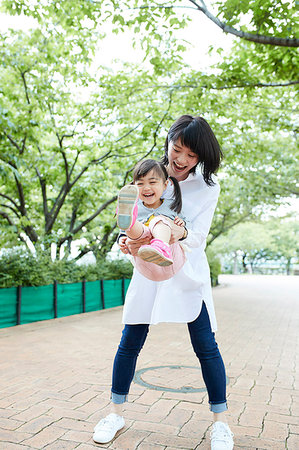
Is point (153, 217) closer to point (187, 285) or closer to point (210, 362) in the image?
point (187, 285)

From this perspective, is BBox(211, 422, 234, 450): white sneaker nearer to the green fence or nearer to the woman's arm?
the woman's arm

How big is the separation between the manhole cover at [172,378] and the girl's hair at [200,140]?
2224mm

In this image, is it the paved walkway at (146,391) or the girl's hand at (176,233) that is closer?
the girl's hand at (176,233)

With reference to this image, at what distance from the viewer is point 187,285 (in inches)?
101

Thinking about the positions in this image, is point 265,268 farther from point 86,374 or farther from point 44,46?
point 86,374

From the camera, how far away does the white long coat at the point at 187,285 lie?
253 cm

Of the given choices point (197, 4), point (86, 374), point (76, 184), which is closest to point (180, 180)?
point (86, 374)

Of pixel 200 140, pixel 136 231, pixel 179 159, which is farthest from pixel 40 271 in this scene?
pixel 136 231

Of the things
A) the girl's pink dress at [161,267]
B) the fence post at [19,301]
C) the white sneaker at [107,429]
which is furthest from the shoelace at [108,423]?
the fence post at [19,301]

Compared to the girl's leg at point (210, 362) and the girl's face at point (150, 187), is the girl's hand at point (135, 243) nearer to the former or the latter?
the girl's face at point (150, 187)

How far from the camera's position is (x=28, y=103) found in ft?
30.9

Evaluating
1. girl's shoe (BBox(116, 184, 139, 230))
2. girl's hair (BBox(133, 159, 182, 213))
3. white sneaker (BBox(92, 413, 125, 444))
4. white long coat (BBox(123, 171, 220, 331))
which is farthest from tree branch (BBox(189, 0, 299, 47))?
white sneaker (BBox(92, 413, 125, 444))

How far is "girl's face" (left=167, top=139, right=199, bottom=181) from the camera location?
2.55 meters

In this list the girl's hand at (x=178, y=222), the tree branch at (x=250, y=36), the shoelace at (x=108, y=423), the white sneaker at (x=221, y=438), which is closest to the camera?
the girl's hand at (x=178, y=222)
